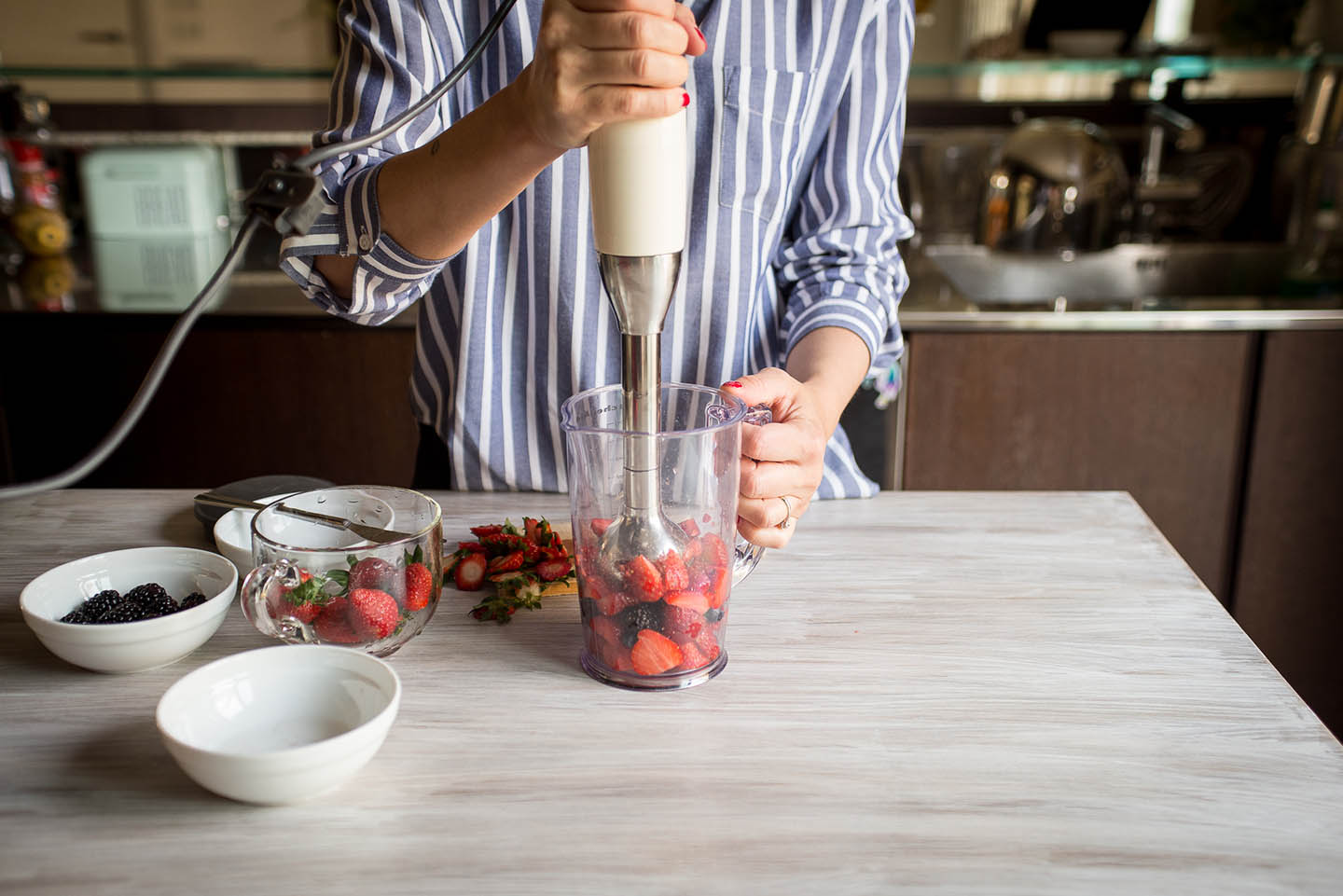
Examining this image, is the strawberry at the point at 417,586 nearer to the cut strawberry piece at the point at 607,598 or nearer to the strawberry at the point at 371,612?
the strawberry at the point at 371,612

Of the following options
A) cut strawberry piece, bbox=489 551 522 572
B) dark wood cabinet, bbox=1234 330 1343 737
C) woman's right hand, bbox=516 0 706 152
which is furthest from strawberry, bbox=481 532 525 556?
dark wood cabinet, bbox=1234 330 1343 737

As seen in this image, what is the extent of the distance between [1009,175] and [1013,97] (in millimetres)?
444

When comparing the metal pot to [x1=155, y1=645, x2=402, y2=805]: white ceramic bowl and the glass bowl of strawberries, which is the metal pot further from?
[x1=155, y1=645, x2=402, y2=805]: white ceramic bowl

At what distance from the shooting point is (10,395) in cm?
202

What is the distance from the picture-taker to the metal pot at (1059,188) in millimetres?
2107

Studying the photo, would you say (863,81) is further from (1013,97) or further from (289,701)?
(1013,97)

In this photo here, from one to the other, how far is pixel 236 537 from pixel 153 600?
13 centimetres

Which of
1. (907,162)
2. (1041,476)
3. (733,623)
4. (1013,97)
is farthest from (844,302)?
(1013,97)

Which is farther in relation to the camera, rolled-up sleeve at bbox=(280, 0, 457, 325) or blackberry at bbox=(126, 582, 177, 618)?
rolled-up sleeve at bbox=(280, 0, 457, 325)

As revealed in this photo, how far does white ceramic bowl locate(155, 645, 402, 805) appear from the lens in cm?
57

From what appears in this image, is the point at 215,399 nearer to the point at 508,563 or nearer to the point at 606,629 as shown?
the point at 508,563

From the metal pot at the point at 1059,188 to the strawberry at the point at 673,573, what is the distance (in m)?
1.70

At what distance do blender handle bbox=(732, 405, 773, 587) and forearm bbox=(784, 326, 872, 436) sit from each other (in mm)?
134

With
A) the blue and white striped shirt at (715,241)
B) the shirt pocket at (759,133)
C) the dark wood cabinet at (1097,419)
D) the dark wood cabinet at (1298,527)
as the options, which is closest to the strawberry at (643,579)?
the blue and white striped shirt at (715,241)
